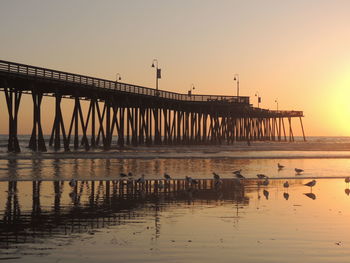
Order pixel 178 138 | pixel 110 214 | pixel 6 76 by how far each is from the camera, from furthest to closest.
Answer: pixel 178 138 → pixel 6 76 → pixel 110 214

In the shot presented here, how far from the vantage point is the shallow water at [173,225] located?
8.25 meters

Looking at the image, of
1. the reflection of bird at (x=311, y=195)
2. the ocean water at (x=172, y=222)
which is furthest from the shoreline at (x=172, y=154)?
the reflection of bird at (x=311, y=195)

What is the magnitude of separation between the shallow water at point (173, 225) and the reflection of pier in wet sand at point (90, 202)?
0.02 m

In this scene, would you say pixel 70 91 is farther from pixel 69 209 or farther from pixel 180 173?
pixel 69 209

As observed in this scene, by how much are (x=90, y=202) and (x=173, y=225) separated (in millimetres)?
4065

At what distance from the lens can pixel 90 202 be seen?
1412 centimetres

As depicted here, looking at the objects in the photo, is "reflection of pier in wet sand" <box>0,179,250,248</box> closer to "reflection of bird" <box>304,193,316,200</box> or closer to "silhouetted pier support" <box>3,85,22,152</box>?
"reflection of bird" <box>304,193,316,200</box>

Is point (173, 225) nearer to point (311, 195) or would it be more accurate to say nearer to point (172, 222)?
point (172, 222)

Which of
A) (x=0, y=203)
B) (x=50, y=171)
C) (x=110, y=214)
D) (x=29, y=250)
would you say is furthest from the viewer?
(x=50, y=171)

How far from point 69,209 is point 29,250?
4317 millimetres

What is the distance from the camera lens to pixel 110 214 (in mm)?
12070

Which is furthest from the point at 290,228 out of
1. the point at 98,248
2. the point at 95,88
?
the point at 95,88

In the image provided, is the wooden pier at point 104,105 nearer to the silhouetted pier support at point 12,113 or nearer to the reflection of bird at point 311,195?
the silhouetted pier support at point 12,113

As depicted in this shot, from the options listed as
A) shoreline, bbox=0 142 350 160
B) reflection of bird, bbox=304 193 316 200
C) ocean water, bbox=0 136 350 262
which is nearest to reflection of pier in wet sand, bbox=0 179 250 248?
ocean water, bbox=0 136 350 262
